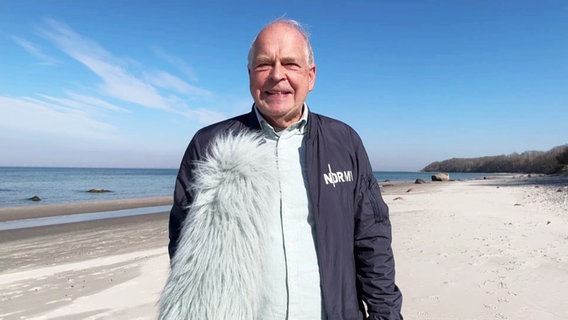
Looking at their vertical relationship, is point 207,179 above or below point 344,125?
below

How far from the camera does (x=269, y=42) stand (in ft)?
5.19

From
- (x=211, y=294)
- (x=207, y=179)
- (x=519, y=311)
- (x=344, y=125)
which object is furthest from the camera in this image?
(x=519, y=311)

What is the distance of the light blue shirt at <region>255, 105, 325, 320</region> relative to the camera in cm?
148

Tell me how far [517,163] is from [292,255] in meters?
91.8

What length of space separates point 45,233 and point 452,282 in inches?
446

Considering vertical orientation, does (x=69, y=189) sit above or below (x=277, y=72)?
below

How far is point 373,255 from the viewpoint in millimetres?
1636

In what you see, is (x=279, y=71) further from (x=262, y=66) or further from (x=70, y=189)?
(x=70, y=189)

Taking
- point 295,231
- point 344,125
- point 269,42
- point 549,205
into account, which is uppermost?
point 269,42

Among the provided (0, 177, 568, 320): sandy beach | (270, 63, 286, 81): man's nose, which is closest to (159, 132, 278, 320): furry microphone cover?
(270, 63, 286, 81): man's nose

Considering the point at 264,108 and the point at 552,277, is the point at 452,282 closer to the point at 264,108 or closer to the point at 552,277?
the point at 552,277

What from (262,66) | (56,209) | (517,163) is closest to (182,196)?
(262,66)

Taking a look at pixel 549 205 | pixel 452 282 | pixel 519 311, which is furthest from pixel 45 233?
pixel 549 205

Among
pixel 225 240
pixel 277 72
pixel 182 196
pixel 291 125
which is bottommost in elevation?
pixel 225 240
